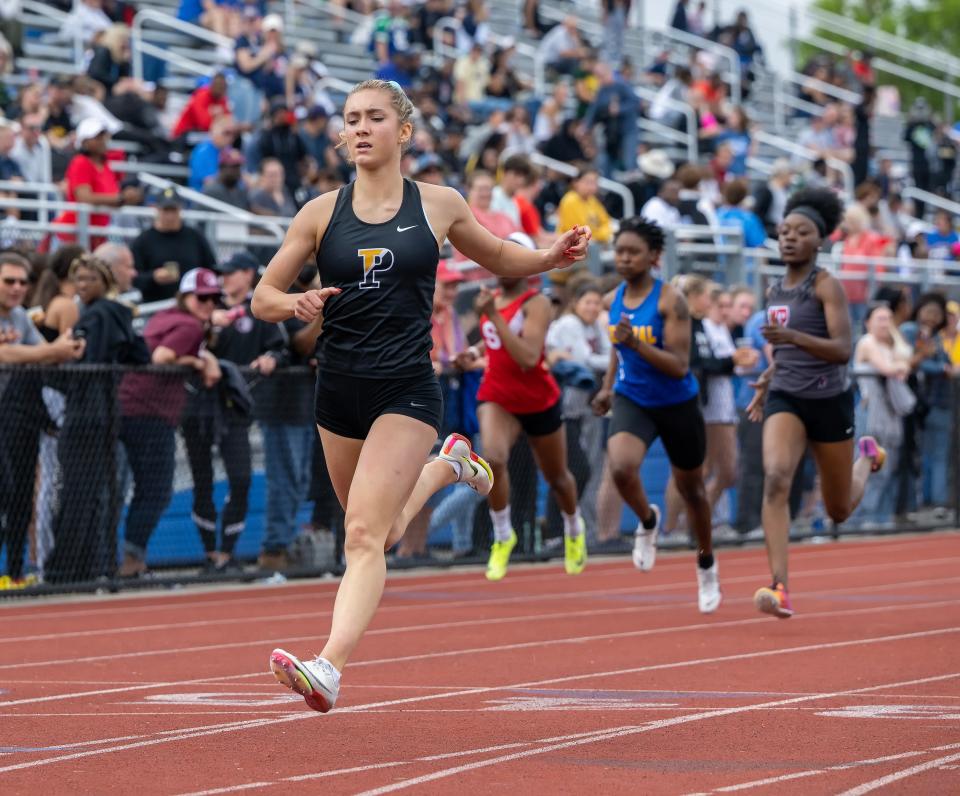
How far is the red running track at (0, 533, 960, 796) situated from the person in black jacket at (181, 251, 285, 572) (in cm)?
63

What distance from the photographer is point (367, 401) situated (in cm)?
699

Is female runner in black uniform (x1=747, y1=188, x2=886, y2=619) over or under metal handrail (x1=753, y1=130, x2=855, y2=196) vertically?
under

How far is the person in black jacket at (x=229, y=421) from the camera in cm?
1379

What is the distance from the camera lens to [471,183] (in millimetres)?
18484

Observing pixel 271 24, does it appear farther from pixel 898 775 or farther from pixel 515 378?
pixel 898 775

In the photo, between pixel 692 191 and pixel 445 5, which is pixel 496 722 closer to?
pixel 692 191

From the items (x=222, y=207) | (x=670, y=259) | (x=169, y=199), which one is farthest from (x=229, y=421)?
(x=670, y=259)

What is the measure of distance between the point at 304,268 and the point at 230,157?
4.95 meters

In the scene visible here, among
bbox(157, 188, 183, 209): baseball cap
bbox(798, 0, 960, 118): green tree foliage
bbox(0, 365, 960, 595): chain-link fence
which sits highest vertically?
bbox(798, 0, 960, 118): green tree foliage

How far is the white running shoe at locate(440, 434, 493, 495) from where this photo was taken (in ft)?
27.7

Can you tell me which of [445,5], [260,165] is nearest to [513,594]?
[260,165]

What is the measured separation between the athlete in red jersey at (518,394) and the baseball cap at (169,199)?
3465 millimetres

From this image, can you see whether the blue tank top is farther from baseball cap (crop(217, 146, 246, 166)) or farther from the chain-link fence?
baseball cap (crop(217, 146, 246, 166))

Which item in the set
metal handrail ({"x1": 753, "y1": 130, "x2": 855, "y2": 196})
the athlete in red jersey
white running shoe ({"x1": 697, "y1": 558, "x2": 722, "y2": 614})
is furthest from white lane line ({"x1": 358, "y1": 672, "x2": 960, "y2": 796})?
metal handrail ({"x1": 753, "y1": 130, "x2": 855, "y2": 196})
